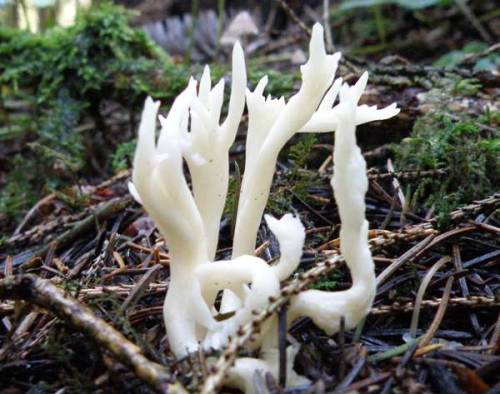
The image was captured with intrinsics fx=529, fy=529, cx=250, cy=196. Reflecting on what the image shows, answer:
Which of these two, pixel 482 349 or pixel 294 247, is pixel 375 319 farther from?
pixel 294 247

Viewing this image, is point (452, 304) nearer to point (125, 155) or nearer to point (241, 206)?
point (241, 206)

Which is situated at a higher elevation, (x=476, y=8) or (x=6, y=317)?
(x=476, y=8)

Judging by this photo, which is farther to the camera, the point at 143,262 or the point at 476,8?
the point at 476,8

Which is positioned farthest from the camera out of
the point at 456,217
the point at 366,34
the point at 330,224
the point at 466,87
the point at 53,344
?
the point at 366,34

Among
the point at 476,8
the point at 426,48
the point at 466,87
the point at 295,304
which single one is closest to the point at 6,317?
the point at 295,304

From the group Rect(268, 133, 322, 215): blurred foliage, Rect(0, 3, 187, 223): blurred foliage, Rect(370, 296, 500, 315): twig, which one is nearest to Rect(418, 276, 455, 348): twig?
Rect(370, 296, 500, 315): twig

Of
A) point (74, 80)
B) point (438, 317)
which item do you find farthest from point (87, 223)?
point (438, 317)

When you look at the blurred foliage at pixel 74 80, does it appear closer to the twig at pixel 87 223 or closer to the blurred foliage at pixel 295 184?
the twig at pixel 87 223

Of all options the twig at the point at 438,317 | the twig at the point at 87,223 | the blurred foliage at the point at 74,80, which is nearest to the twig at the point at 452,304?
the twig at the point at 438,317
